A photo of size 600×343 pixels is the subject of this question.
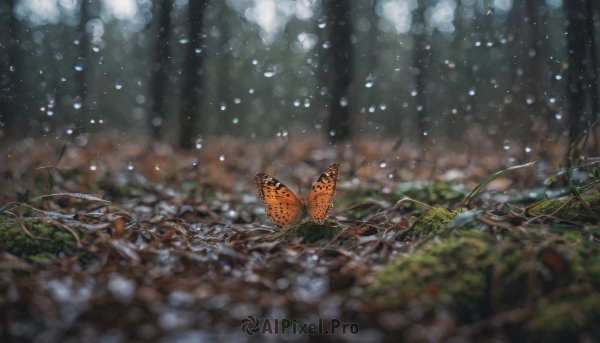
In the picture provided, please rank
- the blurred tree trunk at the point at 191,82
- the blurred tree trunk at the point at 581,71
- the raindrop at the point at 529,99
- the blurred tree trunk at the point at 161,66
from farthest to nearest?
the blurred tree trunk at the point at 161,66 → the raindrop at the point at 529,99 → the blurred tree trunk at the point at 191,82 → the blurred tree trunk at the point at 581,71

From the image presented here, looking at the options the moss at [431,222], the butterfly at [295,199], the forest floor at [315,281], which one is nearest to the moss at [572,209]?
the forest floor at [315,281]

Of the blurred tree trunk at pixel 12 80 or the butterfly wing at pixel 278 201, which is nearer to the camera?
the butterfly wing at pixel 278 201

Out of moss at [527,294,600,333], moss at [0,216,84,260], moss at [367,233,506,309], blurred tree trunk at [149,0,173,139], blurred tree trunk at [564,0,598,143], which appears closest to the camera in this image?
moss at [527,294,600,333]

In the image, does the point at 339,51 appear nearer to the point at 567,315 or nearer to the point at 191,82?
the point at 191,82

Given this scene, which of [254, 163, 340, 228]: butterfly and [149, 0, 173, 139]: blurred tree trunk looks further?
[149, 0, 173, 139]: blurred tree trunk

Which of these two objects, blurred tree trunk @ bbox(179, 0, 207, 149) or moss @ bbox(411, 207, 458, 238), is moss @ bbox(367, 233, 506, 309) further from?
blurred tree trunk @ bbox(179, 0, 207, 149)

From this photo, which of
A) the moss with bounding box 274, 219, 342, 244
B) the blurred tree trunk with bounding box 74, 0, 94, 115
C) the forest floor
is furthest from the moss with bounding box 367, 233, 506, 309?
the blurred tree trunk with bounding box 74, 0, 94, 115

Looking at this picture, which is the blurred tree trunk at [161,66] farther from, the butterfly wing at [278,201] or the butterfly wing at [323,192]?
the butterfly wing at [323,192]

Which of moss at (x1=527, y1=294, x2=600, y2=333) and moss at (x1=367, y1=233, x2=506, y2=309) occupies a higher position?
moss at (x1=367, y1=233, x2=506, y2=309)
